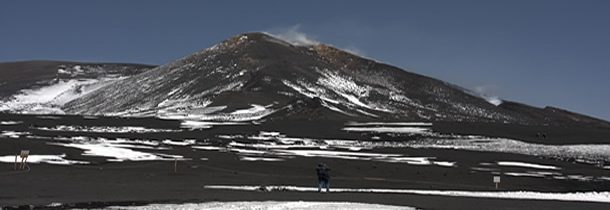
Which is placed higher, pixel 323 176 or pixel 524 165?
pixel 524 165

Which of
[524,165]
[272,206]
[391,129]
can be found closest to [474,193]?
[272,206]

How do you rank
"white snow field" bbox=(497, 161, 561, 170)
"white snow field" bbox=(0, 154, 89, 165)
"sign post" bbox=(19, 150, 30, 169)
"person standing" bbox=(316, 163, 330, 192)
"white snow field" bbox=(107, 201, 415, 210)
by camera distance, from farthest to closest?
"white snow field" bbox=(497, 161, 561, 170), "white snow field" bbox=(0, 154, 89, 165), "sign post" bbox=(19, 150, 30, 169), "person standing" bbox=(316, 163, 330, 192), "white snow field" bbox=(107, 201, 415, 210)

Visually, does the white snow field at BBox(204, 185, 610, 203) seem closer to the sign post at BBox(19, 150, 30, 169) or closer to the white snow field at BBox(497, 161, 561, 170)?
the sign post at BBox(19, 150, 30, 169)

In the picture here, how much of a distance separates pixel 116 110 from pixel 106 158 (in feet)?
412

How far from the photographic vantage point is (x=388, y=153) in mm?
74812

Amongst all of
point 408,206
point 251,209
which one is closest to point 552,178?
point 408,206

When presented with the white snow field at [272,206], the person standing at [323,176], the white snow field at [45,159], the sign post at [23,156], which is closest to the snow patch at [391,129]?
the white snow field at [45,159]

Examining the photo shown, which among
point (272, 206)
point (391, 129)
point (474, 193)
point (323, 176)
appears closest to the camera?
point (272, 206)

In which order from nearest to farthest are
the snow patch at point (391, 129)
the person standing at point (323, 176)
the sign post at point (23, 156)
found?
the person standing at point (323, 176) → the sign post at point (23, 156) → the snow patch at point (391, 129)

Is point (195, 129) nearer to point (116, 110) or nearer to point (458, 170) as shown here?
point (458, 170)

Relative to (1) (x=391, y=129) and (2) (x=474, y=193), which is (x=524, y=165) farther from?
(1) (x=391, y=129)

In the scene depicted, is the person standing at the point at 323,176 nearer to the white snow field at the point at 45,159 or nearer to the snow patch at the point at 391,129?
the white snow field at the point at 45,159

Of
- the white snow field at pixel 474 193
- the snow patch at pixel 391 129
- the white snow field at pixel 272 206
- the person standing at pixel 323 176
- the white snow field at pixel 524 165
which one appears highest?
the snow patch at pixel 391 129

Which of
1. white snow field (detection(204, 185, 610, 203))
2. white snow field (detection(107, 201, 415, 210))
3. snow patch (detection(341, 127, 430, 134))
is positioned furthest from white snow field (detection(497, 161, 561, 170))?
snow patch (detection(341, 127, 430, 134))
